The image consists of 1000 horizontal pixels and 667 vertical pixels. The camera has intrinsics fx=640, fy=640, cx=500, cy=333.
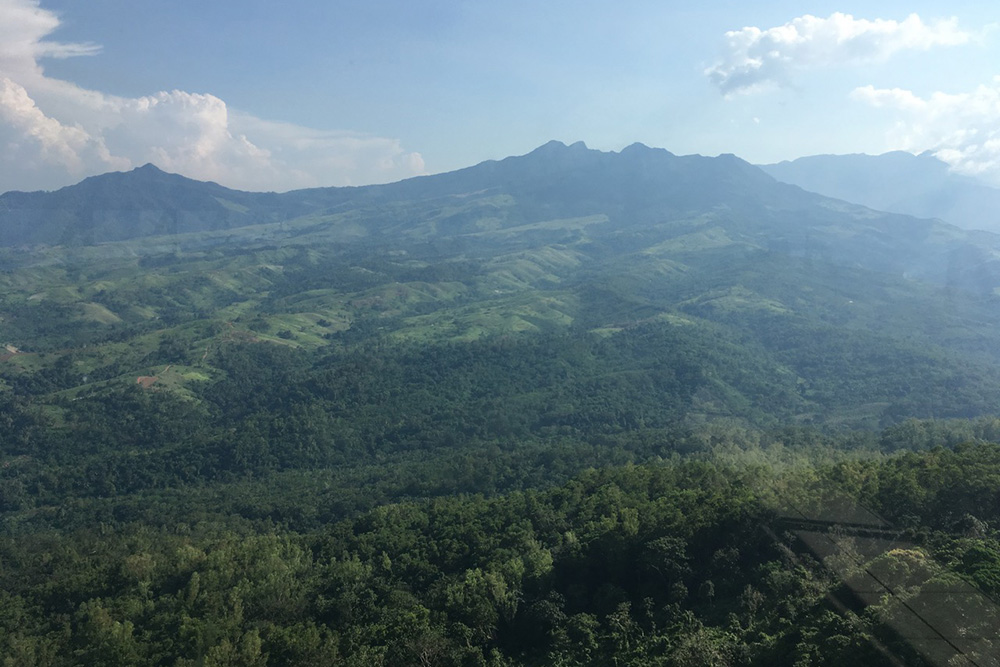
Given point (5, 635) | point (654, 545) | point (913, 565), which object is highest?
point (913, 565)

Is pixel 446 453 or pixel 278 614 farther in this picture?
pixel 446 453

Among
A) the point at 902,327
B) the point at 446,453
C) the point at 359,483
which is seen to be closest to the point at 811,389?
the point at 902,327

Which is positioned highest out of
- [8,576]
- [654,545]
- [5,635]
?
[654,545]

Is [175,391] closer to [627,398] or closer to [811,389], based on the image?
[627,398]

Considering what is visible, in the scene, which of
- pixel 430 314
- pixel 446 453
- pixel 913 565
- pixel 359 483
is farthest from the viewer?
pixel 430 314

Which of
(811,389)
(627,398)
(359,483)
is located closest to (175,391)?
(359,483)

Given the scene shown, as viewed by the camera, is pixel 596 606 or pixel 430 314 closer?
pixel 596 606

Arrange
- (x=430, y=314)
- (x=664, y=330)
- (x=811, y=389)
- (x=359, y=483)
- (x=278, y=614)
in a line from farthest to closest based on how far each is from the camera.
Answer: (x=430, y=314), (x=664, y=330), (x=811, y=389), (x=359, y=483), (x=278, y=614)

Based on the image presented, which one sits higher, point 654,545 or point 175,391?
point 654,545

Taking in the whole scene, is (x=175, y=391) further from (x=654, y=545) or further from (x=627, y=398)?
(x=654, y=545)
